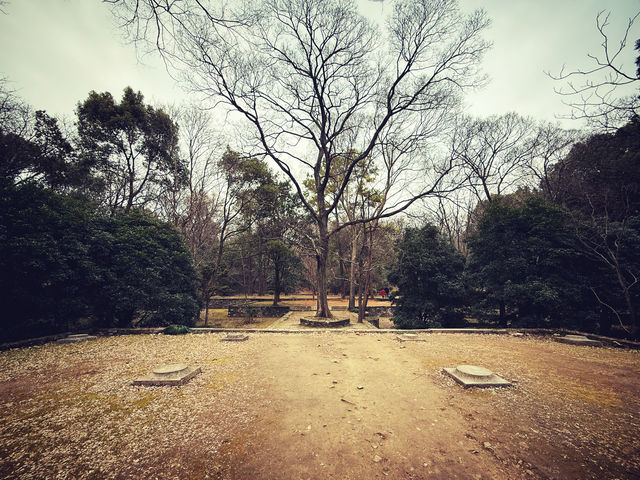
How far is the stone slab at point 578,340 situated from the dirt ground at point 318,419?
97 cm

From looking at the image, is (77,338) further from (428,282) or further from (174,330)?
(428,282)

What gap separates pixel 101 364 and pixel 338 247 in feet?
88.8

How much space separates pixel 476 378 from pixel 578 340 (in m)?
5.00

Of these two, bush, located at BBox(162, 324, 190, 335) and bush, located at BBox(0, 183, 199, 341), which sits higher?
bush, located at BBox(0, 183, 199, 341)

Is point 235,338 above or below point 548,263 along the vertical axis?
below

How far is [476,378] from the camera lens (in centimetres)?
393

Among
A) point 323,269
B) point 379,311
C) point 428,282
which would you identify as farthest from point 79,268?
point 379,311

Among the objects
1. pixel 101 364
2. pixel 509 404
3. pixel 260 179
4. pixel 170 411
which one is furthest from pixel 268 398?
pixel 260 179

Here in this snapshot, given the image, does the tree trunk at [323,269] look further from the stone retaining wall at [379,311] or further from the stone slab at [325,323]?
the stone retaining wall at [379,311]

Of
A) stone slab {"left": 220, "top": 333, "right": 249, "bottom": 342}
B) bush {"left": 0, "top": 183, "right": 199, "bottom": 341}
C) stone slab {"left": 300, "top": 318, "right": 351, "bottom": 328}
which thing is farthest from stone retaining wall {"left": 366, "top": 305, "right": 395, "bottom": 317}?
stone slab {"left": 220, "top": 333, "right": 249, "bottom": 342}

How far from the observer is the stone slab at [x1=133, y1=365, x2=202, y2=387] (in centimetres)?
385

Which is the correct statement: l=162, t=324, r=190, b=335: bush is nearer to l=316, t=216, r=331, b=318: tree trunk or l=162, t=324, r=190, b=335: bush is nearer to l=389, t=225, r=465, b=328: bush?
l=316, t=216, r=331, b=318: tree trunk

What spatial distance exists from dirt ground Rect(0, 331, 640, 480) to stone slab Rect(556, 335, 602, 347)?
97 centimetres

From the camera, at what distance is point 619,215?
28.9ft
